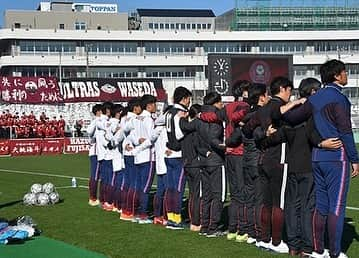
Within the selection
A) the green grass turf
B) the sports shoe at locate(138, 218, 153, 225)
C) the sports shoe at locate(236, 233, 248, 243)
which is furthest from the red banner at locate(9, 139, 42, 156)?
the sports shoe at locate(236, 233, 248, 243)

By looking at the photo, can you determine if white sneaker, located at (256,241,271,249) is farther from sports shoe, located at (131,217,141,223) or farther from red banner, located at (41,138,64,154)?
red banner, located at (41,138,64,154)

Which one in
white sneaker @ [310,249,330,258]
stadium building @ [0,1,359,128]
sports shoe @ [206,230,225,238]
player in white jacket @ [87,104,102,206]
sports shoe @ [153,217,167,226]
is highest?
stadium building @ [0,1,359,128]

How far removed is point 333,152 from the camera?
7043 millimetres

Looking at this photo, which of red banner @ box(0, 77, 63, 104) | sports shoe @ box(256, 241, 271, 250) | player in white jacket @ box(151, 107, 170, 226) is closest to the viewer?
sports shoe @ box(256, 241, 271, 250)

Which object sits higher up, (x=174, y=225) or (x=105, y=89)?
(x=105, y=89)

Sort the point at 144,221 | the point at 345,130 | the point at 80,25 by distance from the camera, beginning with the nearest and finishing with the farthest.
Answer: the point at 345,130 < the point at 144,221 < the point at 80,25

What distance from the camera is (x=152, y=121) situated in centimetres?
1086

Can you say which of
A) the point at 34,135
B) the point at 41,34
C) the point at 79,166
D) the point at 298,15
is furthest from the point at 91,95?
the point at 298,15

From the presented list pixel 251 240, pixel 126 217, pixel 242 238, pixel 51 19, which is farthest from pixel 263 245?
pixel 51 19

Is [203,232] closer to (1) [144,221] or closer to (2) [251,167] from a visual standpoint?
(2) [251,167]

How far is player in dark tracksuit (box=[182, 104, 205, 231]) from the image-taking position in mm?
9641

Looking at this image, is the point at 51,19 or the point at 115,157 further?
the point at 51,19

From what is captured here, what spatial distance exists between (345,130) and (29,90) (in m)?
41.8

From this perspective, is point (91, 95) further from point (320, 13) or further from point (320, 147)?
point (320, 13)
